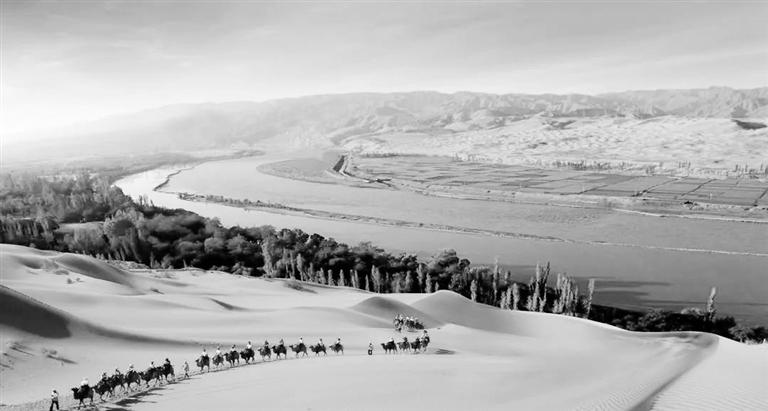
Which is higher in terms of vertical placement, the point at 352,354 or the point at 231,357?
the point at 231,357

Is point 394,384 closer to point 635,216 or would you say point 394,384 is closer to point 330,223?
point 330,223

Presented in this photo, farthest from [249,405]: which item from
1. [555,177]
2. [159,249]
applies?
[555,177]

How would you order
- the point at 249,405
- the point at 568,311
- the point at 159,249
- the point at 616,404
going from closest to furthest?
the point at 249,405 → the point at 616,404 → the point at 568,311 → the point at 159,249

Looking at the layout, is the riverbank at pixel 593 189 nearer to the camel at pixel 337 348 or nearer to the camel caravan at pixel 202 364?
the camel caravan at pixel 202 364

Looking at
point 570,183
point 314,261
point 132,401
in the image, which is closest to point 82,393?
point 132,401

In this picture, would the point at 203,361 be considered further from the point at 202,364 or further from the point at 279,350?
the point at 279,350
